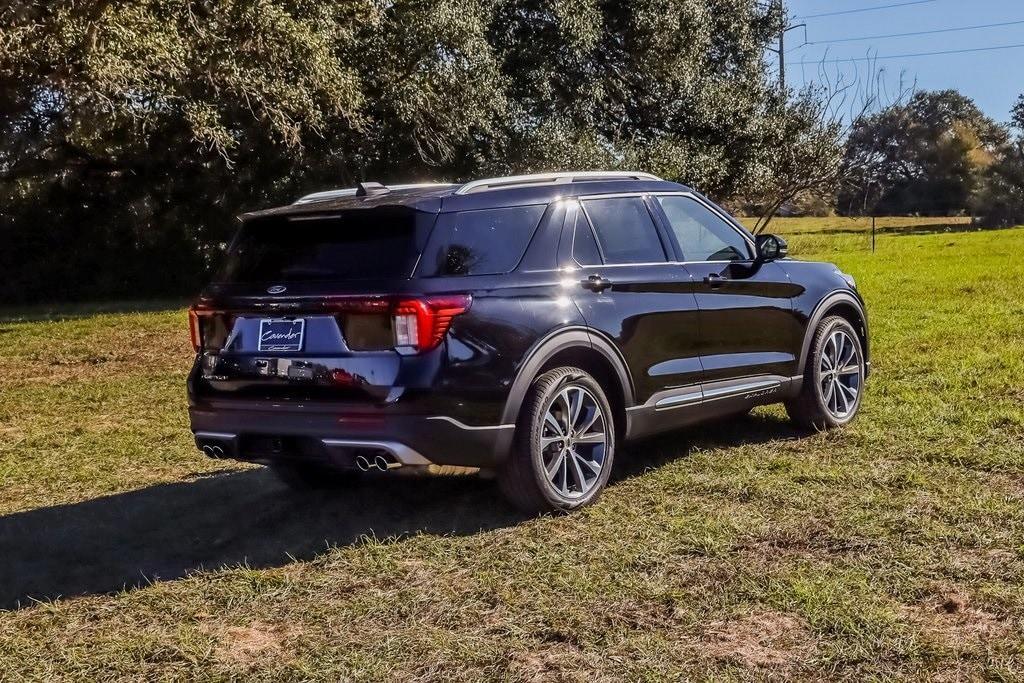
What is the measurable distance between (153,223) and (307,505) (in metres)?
19.3

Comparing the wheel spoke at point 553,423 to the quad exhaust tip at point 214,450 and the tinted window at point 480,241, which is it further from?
the quad exhaust tip at point 214,450

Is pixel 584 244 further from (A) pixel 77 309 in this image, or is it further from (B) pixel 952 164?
(B) pixel 952 164

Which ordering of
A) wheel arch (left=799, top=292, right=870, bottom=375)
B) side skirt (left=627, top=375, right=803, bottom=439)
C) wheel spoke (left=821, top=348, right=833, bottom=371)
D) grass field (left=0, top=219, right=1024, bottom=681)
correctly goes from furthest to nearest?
1. wheel spoke (left=821, top=348, right=833, bottom=371)
2. wheel arch (left=799, top=292, right=870, bottom=375)
3. side skirt (left=627, top=375, right=803, bottom=439)
4. grass field (left=0, top=219, right=1024, bottom=681)

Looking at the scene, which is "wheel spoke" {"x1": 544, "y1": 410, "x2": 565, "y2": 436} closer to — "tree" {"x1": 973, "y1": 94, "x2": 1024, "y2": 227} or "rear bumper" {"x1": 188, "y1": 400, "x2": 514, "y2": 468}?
"rear bumper" {"x1": 188, "y1": 400, "x2": 514, "y2": 468}

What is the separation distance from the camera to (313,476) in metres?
6.92

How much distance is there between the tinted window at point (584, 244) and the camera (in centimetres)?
624

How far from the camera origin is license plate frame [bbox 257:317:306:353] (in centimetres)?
562

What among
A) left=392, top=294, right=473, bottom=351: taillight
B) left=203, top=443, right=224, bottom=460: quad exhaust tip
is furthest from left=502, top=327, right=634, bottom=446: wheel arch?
left=203, top=443, right=224, bottom=460: quad exhaust tip

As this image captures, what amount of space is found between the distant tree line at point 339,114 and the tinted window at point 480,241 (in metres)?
8.51

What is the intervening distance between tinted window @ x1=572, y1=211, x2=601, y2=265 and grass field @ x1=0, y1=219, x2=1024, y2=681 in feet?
4.02

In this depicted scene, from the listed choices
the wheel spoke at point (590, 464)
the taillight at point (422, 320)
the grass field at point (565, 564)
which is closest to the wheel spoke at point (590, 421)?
the wheel spoke at point (590, 464)

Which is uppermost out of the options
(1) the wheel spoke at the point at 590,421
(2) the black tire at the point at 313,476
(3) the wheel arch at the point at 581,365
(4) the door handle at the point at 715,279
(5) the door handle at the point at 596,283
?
(5) the door handle at the point at 596,283

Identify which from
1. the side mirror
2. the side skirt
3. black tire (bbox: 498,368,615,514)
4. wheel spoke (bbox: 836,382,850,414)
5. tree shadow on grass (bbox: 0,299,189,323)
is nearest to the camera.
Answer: black tire (bbox: 498,368,615,514)

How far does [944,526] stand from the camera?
5348mm
